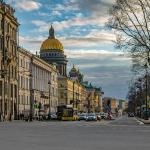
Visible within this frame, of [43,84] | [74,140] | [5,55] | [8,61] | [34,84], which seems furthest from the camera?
[43,84]

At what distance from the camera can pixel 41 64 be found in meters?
148

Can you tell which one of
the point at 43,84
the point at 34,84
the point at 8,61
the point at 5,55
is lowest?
the point at 34,84

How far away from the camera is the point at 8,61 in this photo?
344ft

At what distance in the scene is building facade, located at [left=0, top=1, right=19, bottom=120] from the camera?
101 meters

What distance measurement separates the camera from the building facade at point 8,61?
100688 millimetres

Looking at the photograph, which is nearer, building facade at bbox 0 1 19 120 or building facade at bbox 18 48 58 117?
building facade at bbox 0 1 19 120

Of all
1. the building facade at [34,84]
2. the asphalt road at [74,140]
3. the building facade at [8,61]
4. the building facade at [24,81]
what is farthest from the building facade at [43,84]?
the asphalt road at [74,140]

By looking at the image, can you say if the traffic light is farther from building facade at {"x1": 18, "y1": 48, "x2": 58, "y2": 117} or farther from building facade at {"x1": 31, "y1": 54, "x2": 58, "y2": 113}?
building facade at {"x1": 31, "y1": 54, "x2": 58, "y2": 113}

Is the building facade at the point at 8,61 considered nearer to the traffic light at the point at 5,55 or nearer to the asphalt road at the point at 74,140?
the traffic light at the point at 5,55

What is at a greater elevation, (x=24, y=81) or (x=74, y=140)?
(x=24, y=81)

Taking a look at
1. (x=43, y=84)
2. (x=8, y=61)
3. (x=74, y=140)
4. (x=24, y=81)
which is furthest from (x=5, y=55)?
(x=74, y=140)

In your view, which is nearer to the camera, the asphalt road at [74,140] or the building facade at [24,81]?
the asphalt road at [74,140]

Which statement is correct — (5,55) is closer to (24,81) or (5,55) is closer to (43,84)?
(24,81)

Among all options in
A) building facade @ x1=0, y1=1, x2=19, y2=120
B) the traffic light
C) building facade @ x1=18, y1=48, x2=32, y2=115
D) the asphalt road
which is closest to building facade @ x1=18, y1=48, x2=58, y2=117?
building facade @ x1=18, y1=48, x2=32, y2=115
